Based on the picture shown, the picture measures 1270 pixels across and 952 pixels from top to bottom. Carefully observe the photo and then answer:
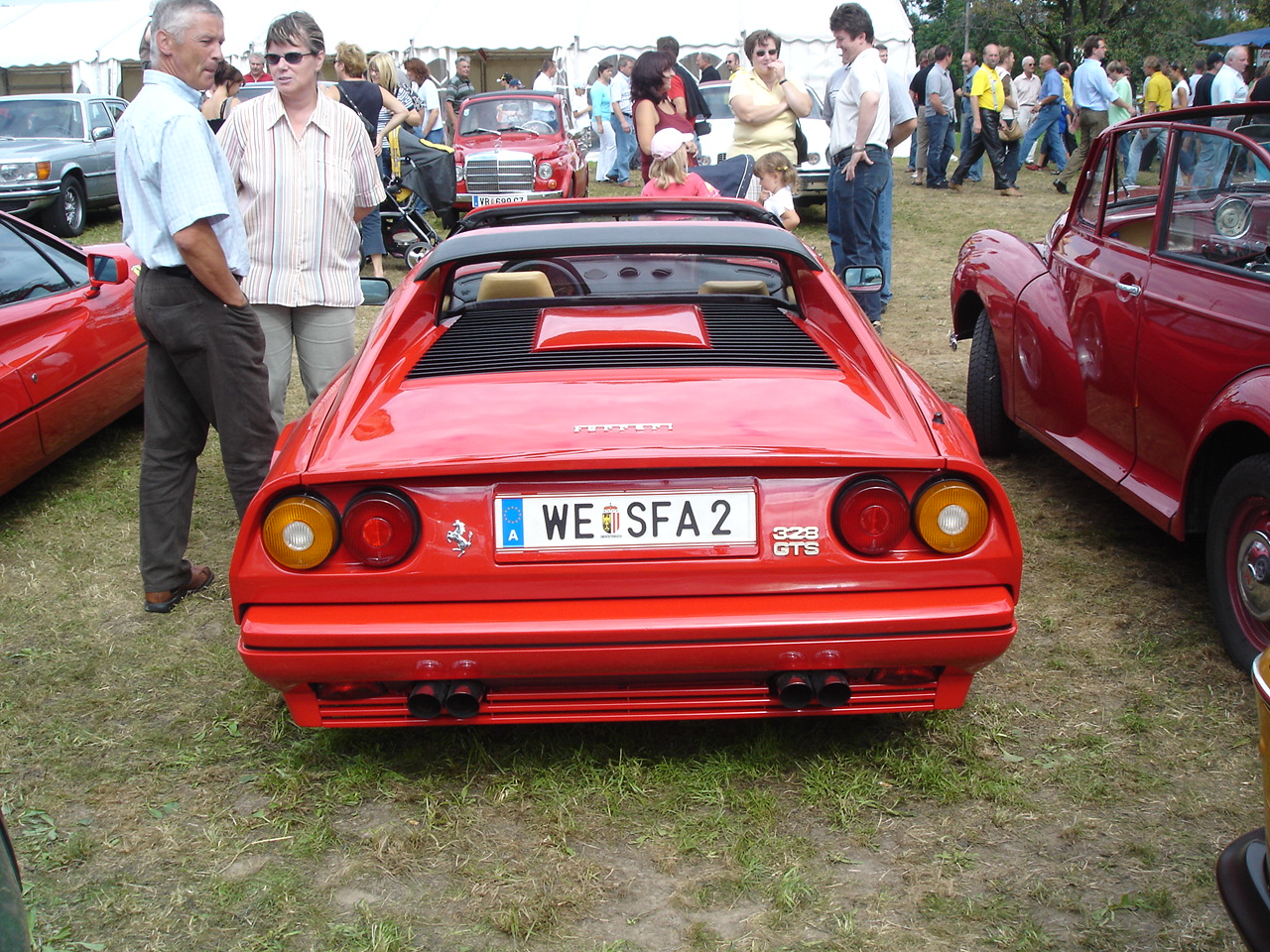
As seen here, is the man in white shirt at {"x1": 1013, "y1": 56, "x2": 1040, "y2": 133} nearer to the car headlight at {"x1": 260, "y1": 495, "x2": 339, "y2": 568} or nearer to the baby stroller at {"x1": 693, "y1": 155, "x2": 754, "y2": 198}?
the baby stroller at {"x1": 693, "y1": 155, "x2": 754, "y2": 198}

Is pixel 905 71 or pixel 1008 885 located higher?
pixel 905 71

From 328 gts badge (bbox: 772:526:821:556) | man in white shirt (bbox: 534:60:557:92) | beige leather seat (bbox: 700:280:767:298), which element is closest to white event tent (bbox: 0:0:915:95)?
man in white shirt (bbox: 534:60:557:92)

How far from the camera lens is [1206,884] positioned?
7.47 feet

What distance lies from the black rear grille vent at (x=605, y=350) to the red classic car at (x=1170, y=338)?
1239 millimetres

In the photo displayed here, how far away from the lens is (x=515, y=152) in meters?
12.8

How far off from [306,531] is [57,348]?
2.95 meters

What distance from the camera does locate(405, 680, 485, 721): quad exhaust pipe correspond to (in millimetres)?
2359

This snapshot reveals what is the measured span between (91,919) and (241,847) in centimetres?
32

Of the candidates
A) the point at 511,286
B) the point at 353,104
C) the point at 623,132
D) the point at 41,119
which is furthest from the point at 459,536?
the point at 623,132

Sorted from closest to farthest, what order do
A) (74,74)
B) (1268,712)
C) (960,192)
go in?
(1268,712), (960,192), (74,74)

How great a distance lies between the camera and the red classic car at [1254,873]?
151 centimetres

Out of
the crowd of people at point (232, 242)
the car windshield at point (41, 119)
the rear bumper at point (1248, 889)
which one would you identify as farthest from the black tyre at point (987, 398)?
the car windshield at point (41, 119)

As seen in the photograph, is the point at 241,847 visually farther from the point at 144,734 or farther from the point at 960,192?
the point at 960,192

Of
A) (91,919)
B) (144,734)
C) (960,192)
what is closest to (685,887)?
(91,919)
